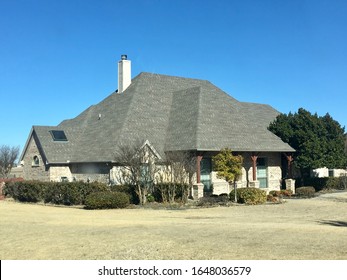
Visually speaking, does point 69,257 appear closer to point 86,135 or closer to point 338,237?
point 338,237

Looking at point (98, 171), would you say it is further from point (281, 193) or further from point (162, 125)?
point (281, 193)

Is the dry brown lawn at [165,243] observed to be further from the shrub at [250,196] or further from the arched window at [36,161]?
the arched window at [36,161]

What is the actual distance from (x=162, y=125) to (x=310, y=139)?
12.2m

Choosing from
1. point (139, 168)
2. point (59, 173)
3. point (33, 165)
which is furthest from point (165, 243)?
point (33, 165)

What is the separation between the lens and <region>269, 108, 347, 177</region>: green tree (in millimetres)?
34938

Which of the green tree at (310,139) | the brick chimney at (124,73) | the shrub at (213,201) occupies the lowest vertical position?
the shrub at (213,201)

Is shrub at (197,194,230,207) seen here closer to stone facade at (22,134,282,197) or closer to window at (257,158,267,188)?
stone facade at (22,134,282,197)

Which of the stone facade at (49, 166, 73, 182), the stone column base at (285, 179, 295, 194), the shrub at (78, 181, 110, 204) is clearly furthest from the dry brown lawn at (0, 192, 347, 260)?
the stone column base at (285, 179, 295, 194)

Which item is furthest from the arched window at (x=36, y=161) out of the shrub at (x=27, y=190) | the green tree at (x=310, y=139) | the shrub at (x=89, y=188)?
the green tree at (x=310, y=139)

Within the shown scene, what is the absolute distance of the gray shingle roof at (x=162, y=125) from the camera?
32.1 m

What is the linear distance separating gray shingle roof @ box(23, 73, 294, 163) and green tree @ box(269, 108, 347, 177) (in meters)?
1.19
